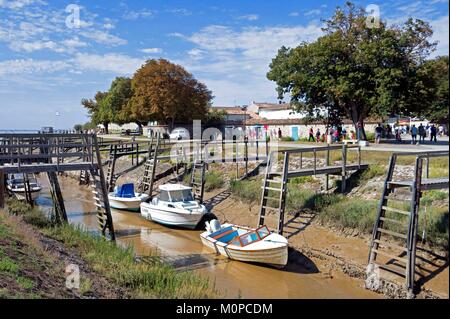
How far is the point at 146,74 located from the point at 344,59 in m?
29.8

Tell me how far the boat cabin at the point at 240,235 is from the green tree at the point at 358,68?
17.7m

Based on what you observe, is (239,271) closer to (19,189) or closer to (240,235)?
(240,235)

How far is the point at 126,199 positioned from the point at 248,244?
36.6ft

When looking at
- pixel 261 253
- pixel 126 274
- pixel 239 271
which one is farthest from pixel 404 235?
pixel 126 274

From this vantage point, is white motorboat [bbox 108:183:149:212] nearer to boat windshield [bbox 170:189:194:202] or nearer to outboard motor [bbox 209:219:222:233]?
boat windshield [bbox 170:189:194:202]

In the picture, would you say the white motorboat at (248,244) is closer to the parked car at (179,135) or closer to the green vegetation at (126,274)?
the green vegetation at (126,274)

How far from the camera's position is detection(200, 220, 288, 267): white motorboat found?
1241 centimetres

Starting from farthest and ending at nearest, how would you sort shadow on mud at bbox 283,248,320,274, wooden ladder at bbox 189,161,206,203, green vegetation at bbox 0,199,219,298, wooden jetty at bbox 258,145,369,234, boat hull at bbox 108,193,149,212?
1. boat hull at bbox 108,193,149,212
2. wooden ladder at bbox 189,161,206,203
3. wooden jetty at bbox 258,145,369,234
4. shadow on mud at bbox 283,248,320,274
5. green vegetation at bbox 0,199,219,298

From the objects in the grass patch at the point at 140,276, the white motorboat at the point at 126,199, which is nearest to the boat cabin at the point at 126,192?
the white motorboat at the point at 126,199

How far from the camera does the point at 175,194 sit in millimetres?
19312

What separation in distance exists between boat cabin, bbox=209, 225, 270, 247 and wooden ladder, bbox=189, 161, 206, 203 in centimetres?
722

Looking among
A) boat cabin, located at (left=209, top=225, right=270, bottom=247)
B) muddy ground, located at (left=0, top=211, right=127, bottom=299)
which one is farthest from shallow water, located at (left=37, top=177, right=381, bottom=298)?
muddy ground, located at (left=0, top=211, right=127, bottom=299)

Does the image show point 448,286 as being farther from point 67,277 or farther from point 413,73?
point 413,73

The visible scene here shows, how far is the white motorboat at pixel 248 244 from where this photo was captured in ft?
40.7
